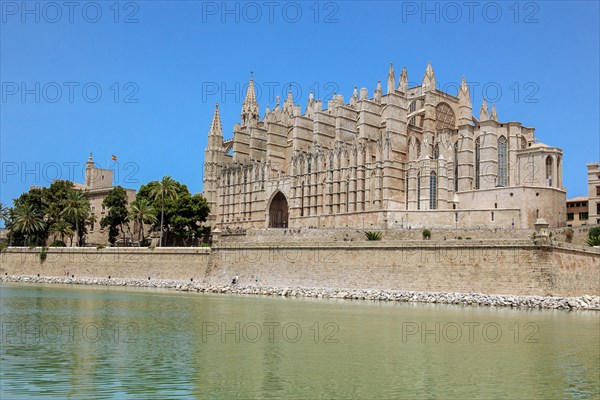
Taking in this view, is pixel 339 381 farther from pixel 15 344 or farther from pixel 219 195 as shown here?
pixel 219 195

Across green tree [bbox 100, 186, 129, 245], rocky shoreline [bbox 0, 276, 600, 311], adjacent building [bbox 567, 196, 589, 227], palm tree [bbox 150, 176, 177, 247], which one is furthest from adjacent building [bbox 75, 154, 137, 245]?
adjacent building [bbox 567, 196, 589, 227]

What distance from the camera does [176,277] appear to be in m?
47.2

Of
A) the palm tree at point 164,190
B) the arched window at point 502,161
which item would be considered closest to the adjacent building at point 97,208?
the palm tree at point 164,190

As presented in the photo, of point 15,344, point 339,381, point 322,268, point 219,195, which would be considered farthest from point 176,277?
point 339,381

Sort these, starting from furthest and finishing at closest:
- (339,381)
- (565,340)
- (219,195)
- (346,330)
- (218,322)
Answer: (219,195) < (218,322) < (346,330) < (565,340) < (339,381)

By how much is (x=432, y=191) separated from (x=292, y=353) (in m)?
34.5

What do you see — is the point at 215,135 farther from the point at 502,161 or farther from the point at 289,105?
the point at 502,161

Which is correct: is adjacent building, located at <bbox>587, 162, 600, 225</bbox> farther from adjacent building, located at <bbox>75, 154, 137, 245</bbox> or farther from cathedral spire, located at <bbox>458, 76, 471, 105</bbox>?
adjacent building, located at <bbox>75, 154, 137, 245</bbox>

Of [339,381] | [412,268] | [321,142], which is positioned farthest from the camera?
[321,142]

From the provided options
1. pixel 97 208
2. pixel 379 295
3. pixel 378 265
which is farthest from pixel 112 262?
pixel 379 295

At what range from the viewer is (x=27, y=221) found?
2375 inches

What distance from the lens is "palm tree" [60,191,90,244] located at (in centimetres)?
5912

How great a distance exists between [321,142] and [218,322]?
1494 inches

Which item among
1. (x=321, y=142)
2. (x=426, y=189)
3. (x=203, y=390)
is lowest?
(x=203, y=390)
